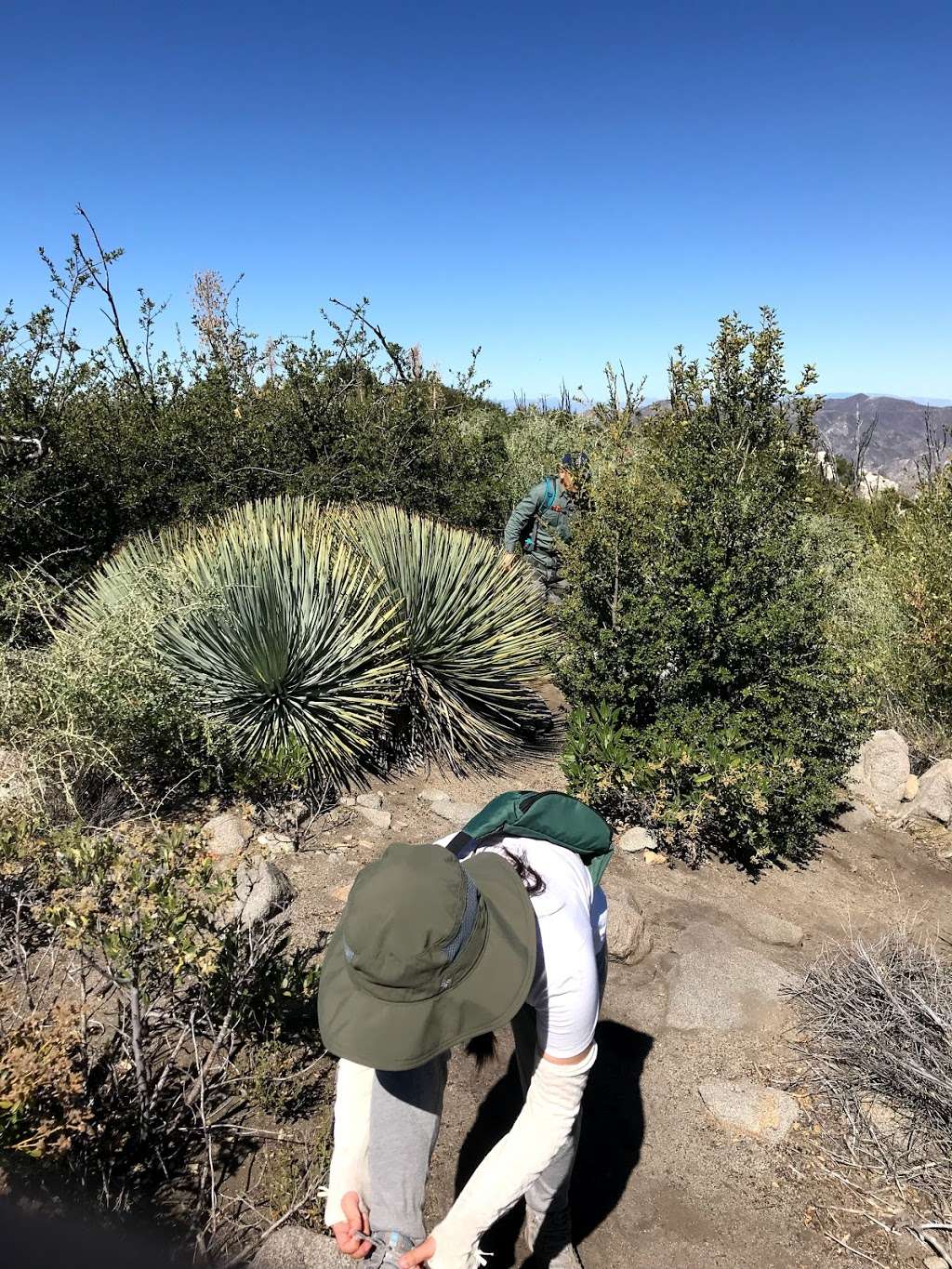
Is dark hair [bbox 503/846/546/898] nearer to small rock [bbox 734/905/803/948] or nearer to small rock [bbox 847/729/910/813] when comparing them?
small rock [bbox 734/905/803/948]

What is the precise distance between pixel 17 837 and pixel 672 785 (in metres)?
3.35

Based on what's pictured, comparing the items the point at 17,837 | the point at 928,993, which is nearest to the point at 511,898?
the point at 17,837

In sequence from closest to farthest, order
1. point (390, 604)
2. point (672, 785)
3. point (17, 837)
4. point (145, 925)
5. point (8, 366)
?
point (145, 925)
point (17, 837)
point (672, 785)
point (390, 604)
point (8, 366)

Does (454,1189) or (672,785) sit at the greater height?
(672,785)

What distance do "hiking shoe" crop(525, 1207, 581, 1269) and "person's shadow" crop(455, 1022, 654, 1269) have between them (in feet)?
0.42

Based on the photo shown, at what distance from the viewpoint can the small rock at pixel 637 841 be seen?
15.6 ft

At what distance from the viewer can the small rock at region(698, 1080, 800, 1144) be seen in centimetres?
285

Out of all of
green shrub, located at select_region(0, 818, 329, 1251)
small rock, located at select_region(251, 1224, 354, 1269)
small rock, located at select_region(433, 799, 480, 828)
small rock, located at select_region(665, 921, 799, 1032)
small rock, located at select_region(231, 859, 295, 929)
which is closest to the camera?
small rock, located at select_region(251, 1224, 354, 1269)

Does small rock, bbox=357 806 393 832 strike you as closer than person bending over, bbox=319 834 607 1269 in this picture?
No

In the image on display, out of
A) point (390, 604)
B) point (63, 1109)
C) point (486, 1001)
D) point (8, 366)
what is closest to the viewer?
point (486, 1001)

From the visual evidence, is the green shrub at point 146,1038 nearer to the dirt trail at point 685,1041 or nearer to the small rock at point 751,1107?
the dirt trail at point 685,1041

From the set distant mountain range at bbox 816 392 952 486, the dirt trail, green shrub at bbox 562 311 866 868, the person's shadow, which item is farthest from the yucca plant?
distant mountain range at bbox 816 392 952 486

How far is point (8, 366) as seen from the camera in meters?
6.73

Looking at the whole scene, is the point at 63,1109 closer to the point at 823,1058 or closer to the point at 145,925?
the point at 145,925
